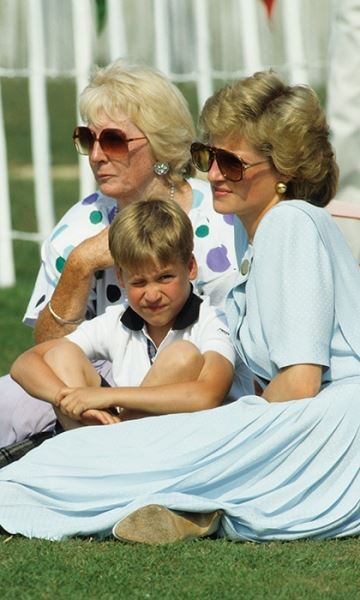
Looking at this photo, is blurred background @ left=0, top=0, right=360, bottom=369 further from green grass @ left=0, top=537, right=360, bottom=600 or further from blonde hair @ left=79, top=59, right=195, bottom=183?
green grass @ left=0, top=537, right=360, bottom=600

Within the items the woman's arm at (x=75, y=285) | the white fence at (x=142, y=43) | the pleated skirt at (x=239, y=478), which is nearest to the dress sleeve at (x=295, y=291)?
the pleated skirt at (x=239, y=478)

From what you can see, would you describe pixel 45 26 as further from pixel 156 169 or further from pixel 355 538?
pixel 355 538

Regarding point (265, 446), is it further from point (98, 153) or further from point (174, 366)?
point (98, 153)

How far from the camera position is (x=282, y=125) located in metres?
4.77

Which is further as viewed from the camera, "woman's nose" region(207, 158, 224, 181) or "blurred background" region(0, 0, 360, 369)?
"blurred background" region(0, 0, 360, 369)

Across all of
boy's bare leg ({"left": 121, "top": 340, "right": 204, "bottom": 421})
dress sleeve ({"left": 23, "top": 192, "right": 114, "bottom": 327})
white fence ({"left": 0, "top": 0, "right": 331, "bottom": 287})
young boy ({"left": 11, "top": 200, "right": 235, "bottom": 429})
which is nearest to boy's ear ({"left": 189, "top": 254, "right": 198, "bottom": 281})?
young boy ({"left": 11, "top": 200, "right": 235, "bottom": 429})

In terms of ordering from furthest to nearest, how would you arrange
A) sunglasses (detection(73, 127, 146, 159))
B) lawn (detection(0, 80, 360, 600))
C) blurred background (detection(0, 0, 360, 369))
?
blurred background (detection(0, 0, 360, 369))
sunglasses (detection(73, 127, 146, 159))
lawn (detection(0, 80, 360, 600))

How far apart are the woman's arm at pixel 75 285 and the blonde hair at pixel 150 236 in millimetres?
563

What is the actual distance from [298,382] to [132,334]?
35.1 inches

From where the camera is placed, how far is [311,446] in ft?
14.8

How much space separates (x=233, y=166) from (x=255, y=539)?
1192mm

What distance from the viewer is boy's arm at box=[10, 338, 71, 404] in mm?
5035

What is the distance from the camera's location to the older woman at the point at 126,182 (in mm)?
5605

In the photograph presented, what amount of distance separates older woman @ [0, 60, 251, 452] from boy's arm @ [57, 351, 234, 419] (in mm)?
703
